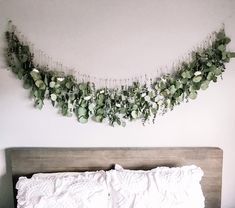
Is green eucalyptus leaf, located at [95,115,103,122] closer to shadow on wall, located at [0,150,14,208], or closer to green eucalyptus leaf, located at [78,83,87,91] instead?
green eucalyptus leaf, located at [78,83,87,91]

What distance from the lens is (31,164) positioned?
1.90m

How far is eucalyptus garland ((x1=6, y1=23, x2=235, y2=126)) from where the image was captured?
1.82m

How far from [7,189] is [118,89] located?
1084 millimetres

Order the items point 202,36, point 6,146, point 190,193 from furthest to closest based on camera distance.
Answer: point 6,146 → point 202,36 → point 190,193

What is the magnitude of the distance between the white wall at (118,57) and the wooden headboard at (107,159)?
0.24ft

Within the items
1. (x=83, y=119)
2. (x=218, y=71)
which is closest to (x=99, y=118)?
(x=83, y=119)

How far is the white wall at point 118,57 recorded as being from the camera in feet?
5.92

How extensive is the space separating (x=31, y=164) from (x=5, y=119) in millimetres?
362

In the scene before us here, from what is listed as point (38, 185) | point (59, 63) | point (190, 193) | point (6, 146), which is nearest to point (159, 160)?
point (190, 193)

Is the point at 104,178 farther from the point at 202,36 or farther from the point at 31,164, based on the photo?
the point at 202,36

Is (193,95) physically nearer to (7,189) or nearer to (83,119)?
(83,119)

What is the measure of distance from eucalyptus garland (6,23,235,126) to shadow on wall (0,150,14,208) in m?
0.51

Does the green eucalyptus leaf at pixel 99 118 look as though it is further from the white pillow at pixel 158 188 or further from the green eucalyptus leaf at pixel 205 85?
the green eucalyptus leaf at pixel 205 85

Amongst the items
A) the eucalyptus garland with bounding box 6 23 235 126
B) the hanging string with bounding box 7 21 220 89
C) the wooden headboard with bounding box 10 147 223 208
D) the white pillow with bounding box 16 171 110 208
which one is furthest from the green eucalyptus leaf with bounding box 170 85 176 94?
the white pillow with bounding box 16 171 110 208
